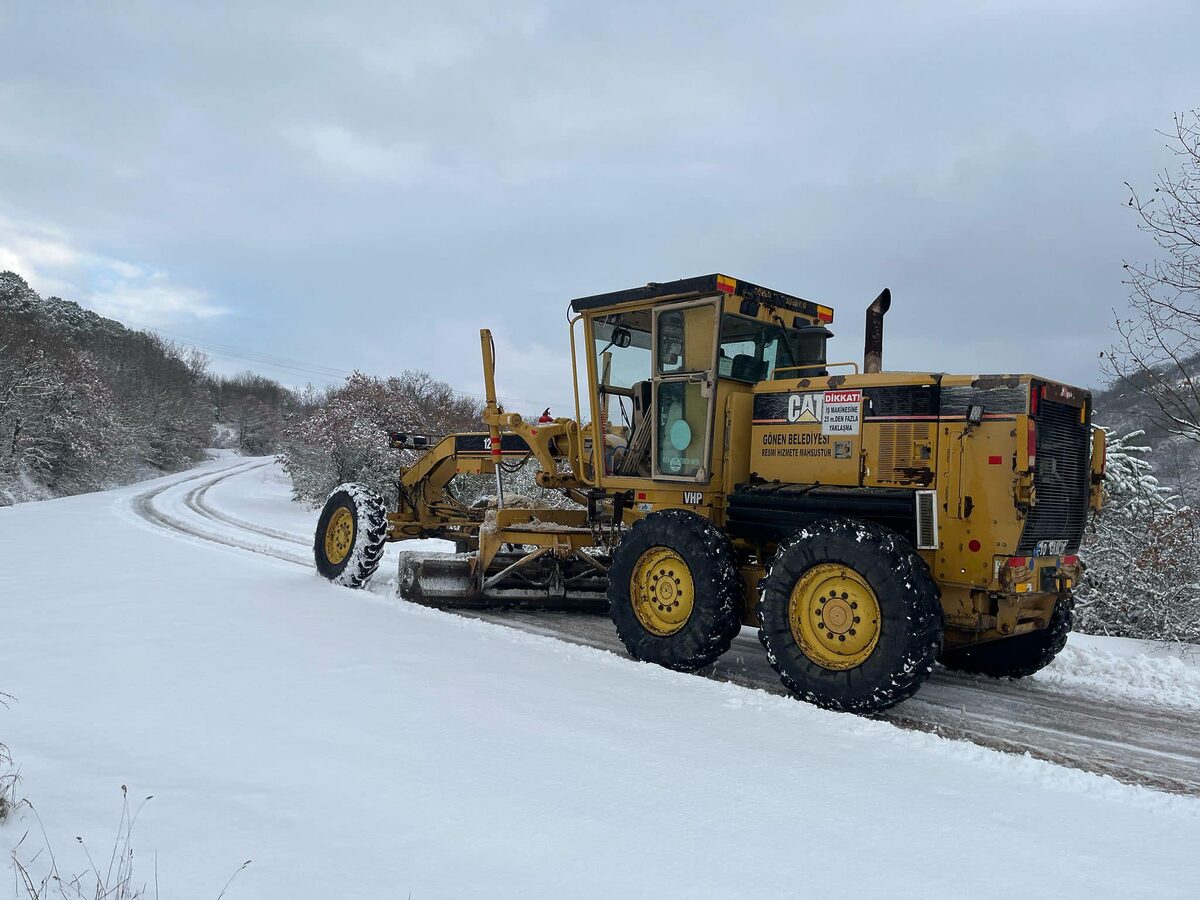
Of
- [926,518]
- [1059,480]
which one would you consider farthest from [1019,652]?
[926,518]

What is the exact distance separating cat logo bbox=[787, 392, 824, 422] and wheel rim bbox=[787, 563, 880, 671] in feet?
3.93

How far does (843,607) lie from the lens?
17.5 ft

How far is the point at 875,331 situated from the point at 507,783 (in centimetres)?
450

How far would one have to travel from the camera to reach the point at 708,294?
259 inches

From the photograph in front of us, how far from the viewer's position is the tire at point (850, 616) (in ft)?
16.4

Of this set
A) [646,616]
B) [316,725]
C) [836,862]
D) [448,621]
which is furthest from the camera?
[448,621]

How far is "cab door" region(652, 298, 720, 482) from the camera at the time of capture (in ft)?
21.5

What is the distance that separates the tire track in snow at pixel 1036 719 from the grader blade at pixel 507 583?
539 millimetres

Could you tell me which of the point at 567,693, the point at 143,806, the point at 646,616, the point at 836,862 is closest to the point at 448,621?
the point at 646,616

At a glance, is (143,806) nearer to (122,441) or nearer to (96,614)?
(96,614)

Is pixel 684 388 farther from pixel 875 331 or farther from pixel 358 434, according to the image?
pixel 358 434

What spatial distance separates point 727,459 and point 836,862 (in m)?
3.76

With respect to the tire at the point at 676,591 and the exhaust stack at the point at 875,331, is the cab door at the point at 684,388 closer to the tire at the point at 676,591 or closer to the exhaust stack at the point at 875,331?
the tire at the point at 676,591

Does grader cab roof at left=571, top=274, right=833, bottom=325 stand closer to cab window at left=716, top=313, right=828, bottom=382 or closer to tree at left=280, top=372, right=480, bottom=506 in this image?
cab window at left=716, top=313, right=828, bottom=382
